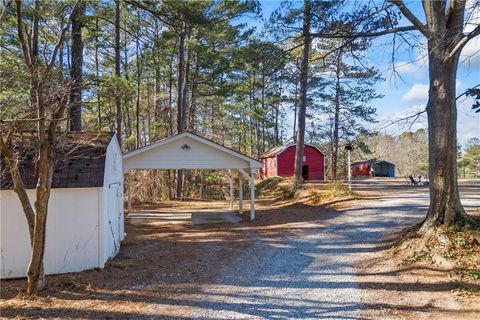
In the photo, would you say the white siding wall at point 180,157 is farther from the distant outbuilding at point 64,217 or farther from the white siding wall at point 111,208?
the distant outbuilding at point 64,217

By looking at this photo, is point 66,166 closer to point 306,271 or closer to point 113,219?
point 113,219

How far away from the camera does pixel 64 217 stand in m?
7.14

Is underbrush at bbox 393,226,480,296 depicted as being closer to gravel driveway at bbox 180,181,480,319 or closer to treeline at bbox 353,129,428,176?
gravel driveway at bbox 180,181,480,319

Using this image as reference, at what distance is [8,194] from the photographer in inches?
273

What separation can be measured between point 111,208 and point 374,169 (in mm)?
39848

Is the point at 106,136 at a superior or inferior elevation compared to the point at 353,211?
superior

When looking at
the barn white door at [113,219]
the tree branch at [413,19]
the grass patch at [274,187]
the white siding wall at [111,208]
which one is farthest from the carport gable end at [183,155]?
the grass patch at [274,187]

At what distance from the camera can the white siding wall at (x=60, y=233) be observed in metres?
6.92

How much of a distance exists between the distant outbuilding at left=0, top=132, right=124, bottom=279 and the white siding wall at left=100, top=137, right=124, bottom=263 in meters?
0.04

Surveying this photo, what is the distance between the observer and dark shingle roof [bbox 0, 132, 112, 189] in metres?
7.01

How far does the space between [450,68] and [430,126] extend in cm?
117

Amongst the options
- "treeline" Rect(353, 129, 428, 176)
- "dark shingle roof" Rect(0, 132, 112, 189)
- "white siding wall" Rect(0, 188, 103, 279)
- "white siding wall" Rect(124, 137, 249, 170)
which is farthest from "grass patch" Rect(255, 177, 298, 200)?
"treeline" Rect(353, 129, 428, 176)

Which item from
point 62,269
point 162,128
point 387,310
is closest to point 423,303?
point 387,310

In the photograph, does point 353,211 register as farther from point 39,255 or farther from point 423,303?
point 39,255
